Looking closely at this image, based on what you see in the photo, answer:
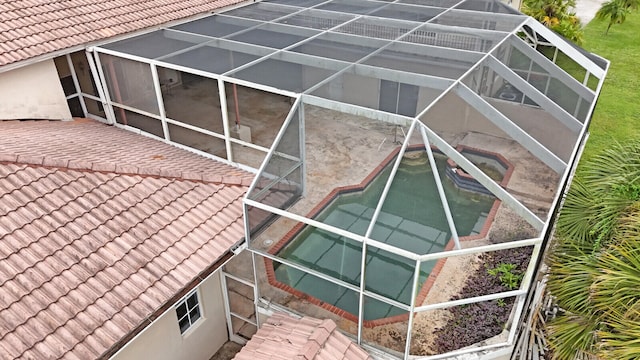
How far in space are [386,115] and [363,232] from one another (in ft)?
7.86

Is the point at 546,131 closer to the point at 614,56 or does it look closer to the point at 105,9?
the point at 105,9

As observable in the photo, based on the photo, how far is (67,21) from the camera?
13.1 metres

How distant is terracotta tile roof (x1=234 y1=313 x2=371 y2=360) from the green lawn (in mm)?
9596

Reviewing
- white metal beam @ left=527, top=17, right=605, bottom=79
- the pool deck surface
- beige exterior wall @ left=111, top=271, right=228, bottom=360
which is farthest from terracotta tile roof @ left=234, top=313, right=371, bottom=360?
white metal beam @ left=527, top=17, right=605, bottom=79

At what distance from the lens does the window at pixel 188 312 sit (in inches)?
388

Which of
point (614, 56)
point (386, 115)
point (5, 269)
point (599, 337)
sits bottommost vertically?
point (614, 56)

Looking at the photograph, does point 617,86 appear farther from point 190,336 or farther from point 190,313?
point 190,336

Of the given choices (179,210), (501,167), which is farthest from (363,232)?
(501,167)

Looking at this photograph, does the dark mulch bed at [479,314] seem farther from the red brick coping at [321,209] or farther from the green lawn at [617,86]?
the green lawn at [617,86]

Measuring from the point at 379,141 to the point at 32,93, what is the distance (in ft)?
34.0

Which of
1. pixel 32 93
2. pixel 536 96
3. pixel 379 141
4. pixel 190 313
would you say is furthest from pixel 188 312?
pixel 536 96

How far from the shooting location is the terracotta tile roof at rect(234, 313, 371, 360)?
8379mm

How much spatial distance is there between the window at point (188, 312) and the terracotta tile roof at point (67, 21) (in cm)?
733

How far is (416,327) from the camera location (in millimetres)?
10125
